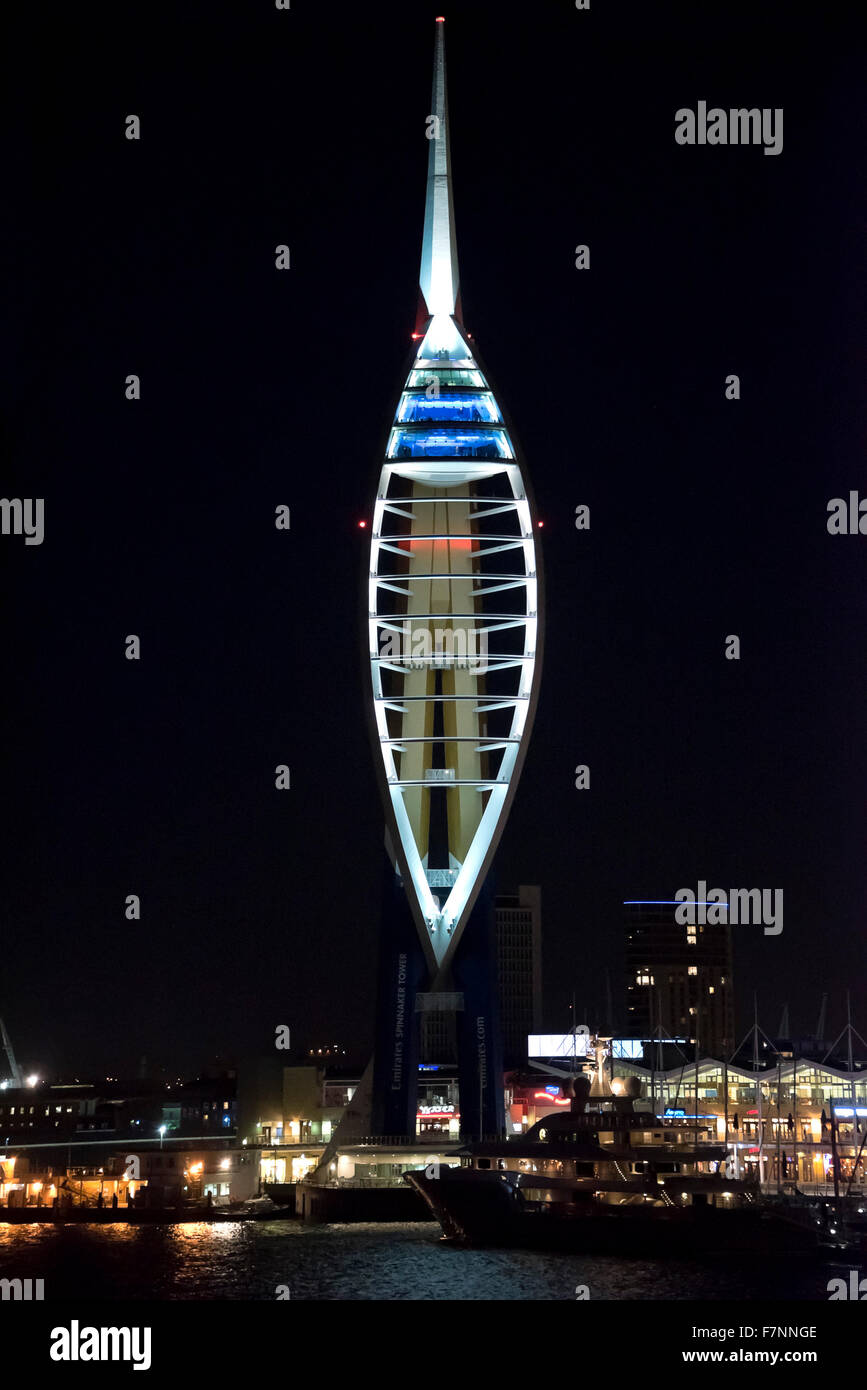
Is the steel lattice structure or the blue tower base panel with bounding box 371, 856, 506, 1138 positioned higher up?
the steel lattice structure

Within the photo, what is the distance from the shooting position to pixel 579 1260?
46312 mm

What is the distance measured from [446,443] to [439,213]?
32.3ft

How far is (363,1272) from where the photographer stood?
143 feet

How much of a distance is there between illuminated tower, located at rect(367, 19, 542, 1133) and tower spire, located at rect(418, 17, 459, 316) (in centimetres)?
9

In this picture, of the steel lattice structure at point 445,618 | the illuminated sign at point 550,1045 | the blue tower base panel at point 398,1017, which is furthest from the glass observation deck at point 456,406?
the illuminated sign at point 550,1045

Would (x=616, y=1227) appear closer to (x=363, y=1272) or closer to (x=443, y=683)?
(x=363, y=1272)

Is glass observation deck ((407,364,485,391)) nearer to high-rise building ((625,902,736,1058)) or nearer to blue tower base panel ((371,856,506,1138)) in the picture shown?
blue tower base panel ((371,856,506,1138))

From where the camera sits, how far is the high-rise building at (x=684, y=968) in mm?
183875

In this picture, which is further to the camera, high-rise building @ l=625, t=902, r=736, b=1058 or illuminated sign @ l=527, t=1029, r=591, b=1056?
high-rise building @ l=625, t=902, r=736, b=1058

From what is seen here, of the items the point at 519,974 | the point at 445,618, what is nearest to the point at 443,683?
the point at 445,618

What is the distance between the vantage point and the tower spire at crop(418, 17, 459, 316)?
69.3m

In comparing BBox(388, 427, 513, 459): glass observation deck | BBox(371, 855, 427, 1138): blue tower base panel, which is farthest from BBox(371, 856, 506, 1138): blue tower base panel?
BBox(388, 427, 513, 459): glass observation deck
